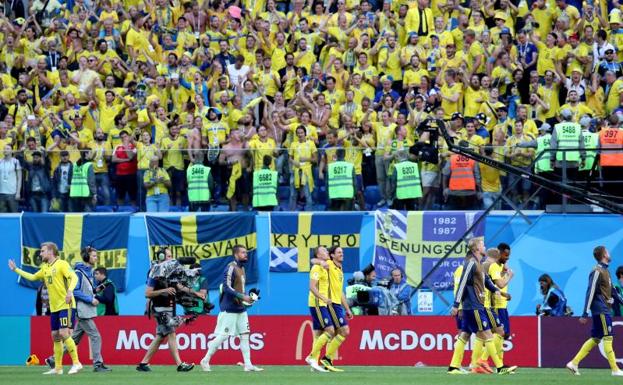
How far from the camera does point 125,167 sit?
30.1 metres

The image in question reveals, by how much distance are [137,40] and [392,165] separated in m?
8.27

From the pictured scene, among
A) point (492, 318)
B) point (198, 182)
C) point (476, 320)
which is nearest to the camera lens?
point (476, 320)

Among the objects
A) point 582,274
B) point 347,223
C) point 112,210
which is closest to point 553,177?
point 582,274

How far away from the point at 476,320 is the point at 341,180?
7.84 meters

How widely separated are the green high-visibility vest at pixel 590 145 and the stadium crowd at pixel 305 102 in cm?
4

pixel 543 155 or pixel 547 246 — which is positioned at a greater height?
pixel 543 155

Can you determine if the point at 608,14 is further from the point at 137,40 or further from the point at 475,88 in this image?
the point at 137,40

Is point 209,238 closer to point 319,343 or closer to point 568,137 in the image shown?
point 568,137

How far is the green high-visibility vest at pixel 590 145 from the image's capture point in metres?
27.5

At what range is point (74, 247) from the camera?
31.3 metres

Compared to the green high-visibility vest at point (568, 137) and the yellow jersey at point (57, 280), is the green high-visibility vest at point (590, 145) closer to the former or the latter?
the green high-visibility vest at point (568, 137)

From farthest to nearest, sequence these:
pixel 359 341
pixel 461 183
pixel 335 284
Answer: pixel 461 183 → pixel 359 341 → pixel 335 284

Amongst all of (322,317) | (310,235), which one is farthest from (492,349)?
(310,235)

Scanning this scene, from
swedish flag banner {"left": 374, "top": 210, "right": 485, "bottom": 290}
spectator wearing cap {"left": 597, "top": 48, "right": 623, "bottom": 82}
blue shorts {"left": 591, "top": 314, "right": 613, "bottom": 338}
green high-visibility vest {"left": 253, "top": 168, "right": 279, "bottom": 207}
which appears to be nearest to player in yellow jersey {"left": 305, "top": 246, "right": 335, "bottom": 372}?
blue shorts {"left": 591, "top": 314, "right": 613, "bottom": 338}
